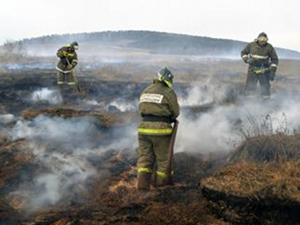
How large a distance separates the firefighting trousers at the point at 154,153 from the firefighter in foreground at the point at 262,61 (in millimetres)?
5389

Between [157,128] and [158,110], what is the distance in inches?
10.3

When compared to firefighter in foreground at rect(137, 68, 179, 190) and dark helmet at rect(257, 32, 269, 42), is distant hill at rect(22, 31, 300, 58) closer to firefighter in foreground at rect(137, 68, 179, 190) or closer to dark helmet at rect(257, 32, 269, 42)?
dark helmet at rect(257, 32, 269, 42)

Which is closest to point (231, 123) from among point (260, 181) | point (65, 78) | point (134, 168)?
point (134, 168)

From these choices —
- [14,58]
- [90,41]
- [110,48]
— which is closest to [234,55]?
[110,48]

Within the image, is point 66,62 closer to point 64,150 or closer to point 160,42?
point 64,150

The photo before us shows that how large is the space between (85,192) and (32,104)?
731cm

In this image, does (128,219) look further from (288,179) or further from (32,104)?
(32,104)

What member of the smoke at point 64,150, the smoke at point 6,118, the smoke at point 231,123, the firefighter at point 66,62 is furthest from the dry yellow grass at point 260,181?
the firefighter at point 66,62

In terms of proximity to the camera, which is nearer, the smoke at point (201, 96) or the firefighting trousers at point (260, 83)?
the firefighting trousers at point (260, 83)

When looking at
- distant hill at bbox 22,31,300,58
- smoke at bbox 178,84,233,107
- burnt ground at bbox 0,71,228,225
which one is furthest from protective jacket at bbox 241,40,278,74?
distant hill at bbox 22,31,300,58

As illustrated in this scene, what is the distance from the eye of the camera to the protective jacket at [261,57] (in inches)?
417

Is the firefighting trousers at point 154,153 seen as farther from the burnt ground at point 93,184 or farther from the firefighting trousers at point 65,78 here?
the firefighting trousers at point 65,78

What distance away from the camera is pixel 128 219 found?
494 cm

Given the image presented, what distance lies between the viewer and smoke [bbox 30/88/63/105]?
44.0ft
